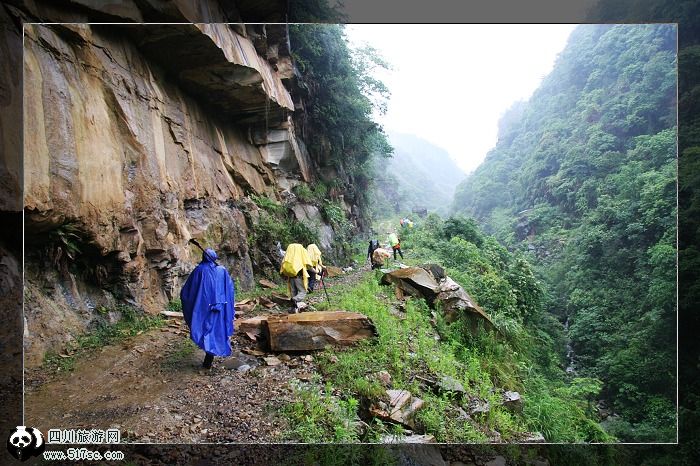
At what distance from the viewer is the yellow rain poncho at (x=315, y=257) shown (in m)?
3.78

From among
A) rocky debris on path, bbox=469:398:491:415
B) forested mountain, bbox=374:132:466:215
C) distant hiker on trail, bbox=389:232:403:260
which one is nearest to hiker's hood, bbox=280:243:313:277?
distant hiker on trail, bbox=389:232:403:260

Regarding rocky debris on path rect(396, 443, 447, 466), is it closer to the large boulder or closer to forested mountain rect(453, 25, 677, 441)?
the large boulder

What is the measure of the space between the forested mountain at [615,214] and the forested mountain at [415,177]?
0.56 m

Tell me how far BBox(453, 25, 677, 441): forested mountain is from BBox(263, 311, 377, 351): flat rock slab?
1716 millimetres

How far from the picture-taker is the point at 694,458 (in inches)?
135

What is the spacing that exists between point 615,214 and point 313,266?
301cm

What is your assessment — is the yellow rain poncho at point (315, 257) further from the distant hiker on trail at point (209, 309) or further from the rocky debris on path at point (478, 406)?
the rocky debris on path at point (478, 406)

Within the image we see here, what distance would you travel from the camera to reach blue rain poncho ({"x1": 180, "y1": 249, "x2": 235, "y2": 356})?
3.36m

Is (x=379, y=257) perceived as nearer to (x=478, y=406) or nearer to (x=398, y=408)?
(x=398, y=408)

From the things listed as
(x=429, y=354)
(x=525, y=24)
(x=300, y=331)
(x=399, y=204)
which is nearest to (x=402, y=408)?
(x=429, y=354)

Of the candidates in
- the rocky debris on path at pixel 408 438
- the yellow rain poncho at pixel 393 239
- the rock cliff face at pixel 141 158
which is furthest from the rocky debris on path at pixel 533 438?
the rock cliff face at pixel 141 158

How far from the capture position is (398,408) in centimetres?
300

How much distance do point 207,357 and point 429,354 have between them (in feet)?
6.93

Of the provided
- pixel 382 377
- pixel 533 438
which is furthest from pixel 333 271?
pixel 533 438
